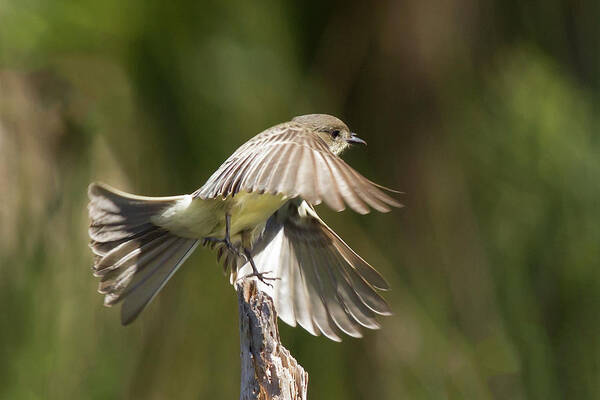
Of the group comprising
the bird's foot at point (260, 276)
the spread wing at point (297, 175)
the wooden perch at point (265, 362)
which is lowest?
the wooden perch at point (265, 362)

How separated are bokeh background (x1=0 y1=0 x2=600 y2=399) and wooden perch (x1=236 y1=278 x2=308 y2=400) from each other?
1582mm

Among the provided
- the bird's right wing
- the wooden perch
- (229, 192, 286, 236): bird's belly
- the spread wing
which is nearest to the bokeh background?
the bird's right wing

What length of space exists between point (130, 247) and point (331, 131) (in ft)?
3.11

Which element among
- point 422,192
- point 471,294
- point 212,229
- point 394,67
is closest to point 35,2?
point 212,229

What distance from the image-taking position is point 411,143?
16.2ft

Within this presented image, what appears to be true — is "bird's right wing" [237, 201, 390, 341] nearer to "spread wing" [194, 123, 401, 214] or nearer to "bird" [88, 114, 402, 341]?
"bird" [88, 114, 402, 341]

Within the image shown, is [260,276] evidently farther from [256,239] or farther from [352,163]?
[352,163]

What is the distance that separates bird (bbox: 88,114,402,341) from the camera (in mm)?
3041

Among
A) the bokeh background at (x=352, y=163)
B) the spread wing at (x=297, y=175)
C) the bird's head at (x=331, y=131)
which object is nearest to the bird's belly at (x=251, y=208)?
the spread wing at (x=297, y=175)

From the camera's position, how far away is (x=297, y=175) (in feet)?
8.59

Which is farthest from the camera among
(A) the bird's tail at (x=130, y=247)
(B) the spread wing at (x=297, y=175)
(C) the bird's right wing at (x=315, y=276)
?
(C) the bird's right wing at (x=315, y=276)

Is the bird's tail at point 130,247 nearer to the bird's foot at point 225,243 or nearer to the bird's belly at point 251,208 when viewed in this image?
the bird's foot at point 225,243

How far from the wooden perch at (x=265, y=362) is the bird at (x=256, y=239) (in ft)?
1.26

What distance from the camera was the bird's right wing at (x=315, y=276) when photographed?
3609 mm
